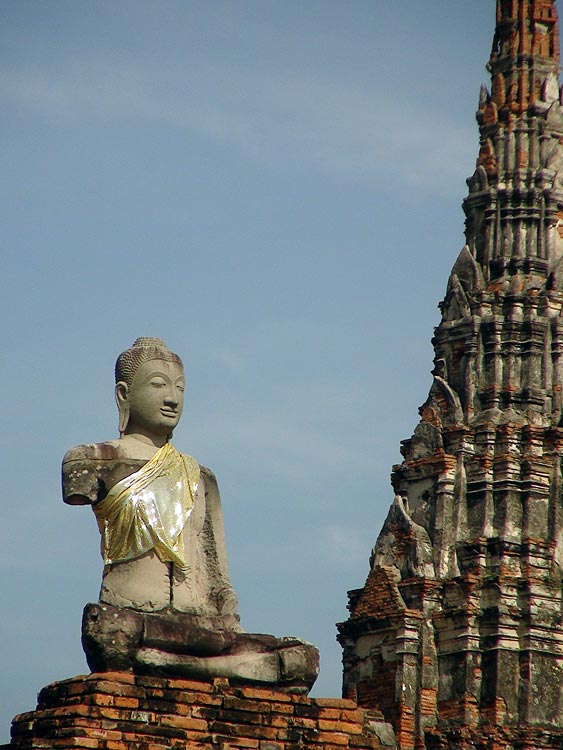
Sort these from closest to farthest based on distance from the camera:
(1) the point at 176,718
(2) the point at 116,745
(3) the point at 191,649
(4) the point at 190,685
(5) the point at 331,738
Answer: (2) the point at 116,745 < (1) the point at 176,718 < (4) the point at 190,685 < (3) the point at 191,649 < (5) the point at 331,738

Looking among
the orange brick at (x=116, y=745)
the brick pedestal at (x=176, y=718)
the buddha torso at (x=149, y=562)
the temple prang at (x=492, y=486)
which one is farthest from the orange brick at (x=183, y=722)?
the temple prang at (x=492, y=486)

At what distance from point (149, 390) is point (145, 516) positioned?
3.75 ft

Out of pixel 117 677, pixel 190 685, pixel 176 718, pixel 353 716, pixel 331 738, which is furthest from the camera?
pixel 353 716

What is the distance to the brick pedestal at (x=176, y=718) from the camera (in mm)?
15469

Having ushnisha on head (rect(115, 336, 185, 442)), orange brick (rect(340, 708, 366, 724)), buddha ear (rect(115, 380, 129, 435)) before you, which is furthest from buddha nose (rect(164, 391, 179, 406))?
orange brick (rect(340, 708, 366, 724))

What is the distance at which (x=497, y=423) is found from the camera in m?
43.2

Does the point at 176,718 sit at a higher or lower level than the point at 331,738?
lower

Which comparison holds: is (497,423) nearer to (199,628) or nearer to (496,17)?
(496,17)

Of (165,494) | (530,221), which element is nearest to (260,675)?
(165,494)

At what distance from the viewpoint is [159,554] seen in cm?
1673

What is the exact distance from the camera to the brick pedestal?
50.8ft

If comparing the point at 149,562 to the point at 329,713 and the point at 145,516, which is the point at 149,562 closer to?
the point at 145,516

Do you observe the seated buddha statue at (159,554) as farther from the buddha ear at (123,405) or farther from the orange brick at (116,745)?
the orange brick at (116,745)

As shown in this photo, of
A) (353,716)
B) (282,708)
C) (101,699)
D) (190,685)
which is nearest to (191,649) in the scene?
(190,685)
